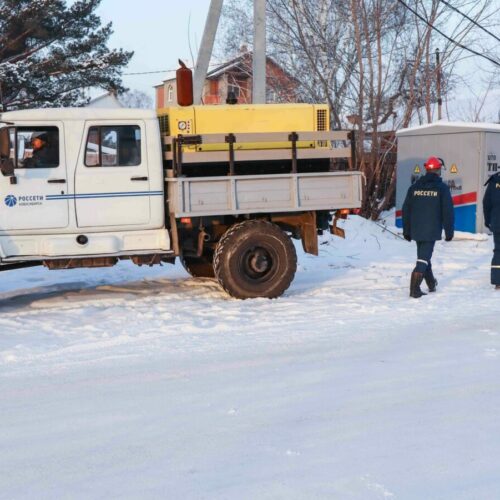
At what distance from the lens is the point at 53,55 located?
2997cm

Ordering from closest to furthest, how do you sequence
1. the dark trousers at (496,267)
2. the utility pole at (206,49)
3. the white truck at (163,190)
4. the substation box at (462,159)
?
the white truck at (163,190)
the dark trousers at (496,267)
the utility pole at (206,49)
the substation box at (462,159)

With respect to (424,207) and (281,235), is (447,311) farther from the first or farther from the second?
(281,235)

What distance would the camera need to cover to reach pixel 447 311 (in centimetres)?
938

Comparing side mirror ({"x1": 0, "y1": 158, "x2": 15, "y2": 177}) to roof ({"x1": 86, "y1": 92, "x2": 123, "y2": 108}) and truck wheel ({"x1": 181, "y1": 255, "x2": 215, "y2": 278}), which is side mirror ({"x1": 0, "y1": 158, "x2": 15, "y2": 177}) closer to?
truck wheel ({"x1": 181, "y1": 255, "x2": 215, "y2": 278})

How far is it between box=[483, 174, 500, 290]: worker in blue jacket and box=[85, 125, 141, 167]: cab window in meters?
4.44

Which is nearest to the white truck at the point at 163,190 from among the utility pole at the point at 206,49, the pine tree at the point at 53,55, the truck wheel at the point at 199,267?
the truck wheel at the point at 199,267

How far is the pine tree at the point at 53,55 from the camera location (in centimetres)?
2886

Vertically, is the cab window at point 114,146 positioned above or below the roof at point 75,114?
below

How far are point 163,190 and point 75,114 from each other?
52.2 inches

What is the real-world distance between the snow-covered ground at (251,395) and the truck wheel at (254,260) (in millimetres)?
271

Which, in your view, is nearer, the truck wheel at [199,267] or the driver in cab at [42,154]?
the driver in cab at [42,154]

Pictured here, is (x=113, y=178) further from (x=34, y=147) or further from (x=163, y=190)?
(x=34, y=147)

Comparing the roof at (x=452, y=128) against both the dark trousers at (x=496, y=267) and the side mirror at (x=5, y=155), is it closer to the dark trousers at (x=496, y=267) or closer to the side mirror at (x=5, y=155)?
the dark trousers at (x=496, y=267)

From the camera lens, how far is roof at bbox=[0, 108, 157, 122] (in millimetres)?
9711
